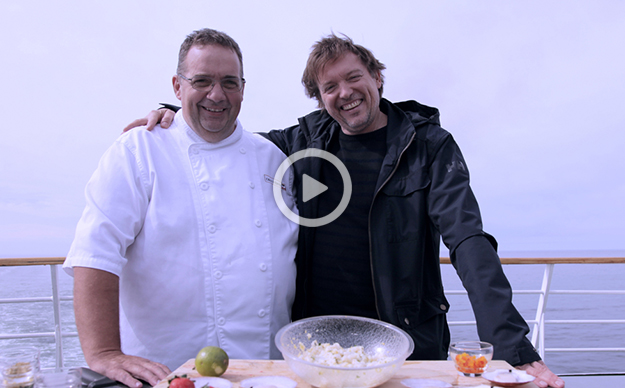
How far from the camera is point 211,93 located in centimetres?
164

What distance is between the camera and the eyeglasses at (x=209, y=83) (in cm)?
164

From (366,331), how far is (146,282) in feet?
2.67

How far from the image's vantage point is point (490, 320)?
1.25 m

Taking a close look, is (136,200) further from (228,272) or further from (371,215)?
(371,215)

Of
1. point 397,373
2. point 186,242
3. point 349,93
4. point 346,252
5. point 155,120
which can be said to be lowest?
point 397,373

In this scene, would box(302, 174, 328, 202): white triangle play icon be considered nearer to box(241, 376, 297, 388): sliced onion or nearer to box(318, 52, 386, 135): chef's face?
box(318, 52, 386, 135): chef's face

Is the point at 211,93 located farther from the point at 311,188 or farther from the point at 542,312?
the point at 542,312

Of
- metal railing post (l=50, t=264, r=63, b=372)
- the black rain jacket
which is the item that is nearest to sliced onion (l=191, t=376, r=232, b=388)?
the black rain jacket

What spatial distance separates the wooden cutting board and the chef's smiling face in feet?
3.12

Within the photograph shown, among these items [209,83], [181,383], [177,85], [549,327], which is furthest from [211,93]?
[549,327]

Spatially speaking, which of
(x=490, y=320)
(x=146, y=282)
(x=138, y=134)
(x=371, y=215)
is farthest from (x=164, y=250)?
(x=490, y=320)
